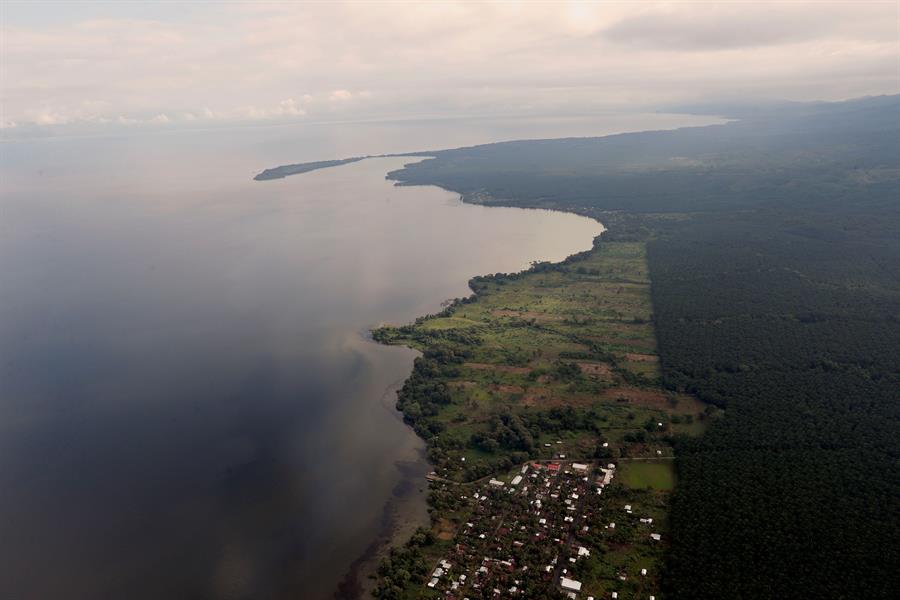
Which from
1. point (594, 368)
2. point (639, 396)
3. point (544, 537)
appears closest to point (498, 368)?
point (594, 368)

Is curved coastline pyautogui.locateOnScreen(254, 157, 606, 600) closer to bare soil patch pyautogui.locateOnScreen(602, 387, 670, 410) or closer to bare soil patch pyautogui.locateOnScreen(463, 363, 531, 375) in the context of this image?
bare soil patch pyautogui.locateOnScreen(463, 363, 531, 375)

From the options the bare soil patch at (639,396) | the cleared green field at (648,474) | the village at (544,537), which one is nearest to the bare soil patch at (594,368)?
the bare soil patch at (639,396)

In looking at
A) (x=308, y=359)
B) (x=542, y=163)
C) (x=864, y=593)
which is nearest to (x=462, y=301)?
(x=308, y=359)

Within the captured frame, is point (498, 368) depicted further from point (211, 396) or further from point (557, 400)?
point (211, 396)

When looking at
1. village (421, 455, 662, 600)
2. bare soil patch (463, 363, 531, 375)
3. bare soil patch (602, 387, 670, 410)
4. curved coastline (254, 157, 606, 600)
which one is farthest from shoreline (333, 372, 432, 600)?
bare soil patch (602, 387, 670, 410)

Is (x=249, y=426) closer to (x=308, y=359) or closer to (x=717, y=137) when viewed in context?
(x=308, y=359)

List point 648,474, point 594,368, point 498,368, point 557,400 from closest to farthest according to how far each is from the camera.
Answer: point 648,474
point 557,400
point 594,368
point 498,368

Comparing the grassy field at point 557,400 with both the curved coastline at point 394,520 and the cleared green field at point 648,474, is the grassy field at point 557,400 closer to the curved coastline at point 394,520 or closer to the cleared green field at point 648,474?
the cleared green field at point 648,474
